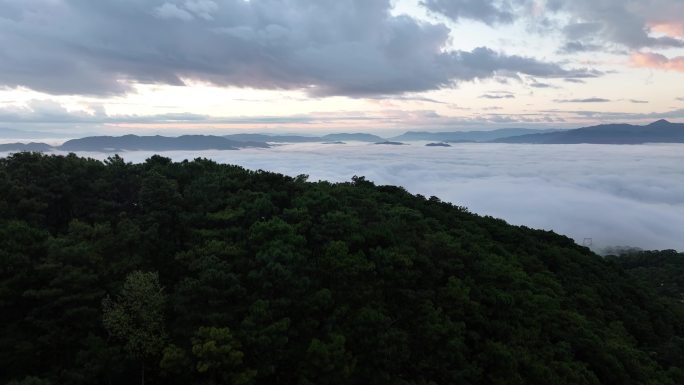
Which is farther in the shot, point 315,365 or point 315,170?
point 315,170

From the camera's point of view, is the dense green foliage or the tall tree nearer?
the tall tree

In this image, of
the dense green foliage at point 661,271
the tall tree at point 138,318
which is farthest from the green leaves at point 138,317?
the dense green foliage at point 661,271

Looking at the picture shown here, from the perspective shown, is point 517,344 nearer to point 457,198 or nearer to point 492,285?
point 492,285

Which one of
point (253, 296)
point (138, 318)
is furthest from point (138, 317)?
point (253, 296)

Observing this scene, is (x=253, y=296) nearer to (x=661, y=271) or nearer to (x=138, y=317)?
(x=138, y=317)

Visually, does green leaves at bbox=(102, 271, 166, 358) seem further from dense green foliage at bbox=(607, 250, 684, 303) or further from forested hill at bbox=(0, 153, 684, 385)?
dense green foliage at bbox=(607, 250, 684, 303)

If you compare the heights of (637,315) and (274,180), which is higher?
(274,180)

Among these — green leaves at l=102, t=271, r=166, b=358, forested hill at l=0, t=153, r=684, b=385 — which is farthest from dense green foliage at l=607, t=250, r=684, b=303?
green leaves at l=102, t=271, r=166, b=358

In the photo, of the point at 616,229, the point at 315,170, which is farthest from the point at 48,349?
the point at 616,229

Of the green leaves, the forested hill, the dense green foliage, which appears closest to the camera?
the green leaves
